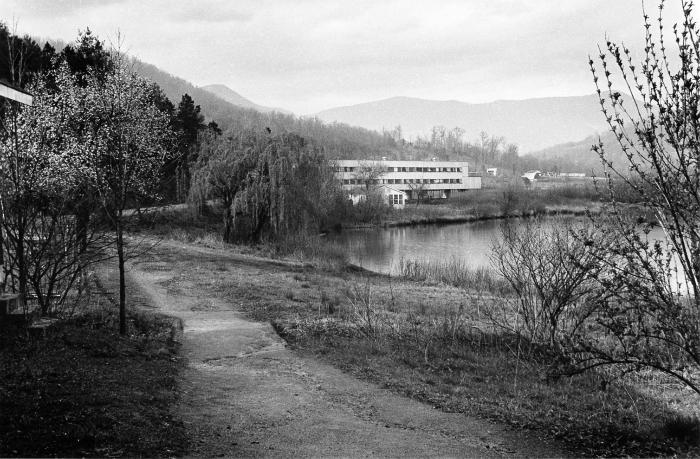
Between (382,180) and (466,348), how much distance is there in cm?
9006

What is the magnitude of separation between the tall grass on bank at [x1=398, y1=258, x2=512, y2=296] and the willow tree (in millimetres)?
6363

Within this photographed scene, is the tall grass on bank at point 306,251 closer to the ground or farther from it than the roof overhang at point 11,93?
closer to the ground

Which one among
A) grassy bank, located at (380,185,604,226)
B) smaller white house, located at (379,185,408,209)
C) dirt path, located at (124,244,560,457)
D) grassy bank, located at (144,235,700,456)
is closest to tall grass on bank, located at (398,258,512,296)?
grassy bank, located at (144,235,700,456)

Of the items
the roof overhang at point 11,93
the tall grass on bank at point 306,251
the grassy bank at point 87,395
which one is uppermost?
the roof overhang at point 11,93

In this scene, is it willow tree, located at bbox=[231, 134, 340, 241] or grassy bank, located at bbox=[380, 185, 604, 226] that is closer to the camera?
willow tree, located at bbox=[231, 134, 340, 241]

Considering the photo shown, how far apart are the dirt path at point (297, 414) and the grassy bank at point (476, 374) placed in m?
0.49

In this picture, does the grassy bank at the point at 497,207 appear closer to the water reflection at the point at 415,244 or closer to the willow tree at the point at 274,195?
the water reflection at the point at 415,244

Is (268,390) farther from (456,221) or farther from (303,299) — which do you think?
(456,221)

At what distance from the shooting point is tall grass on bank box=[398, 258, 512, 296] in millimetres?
22594

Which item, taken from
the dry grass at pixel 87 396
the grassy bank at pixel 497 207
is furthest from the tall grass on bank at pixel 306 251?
the grassy bank at pixel 497 207

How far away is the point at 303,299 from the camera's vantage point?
1627cm

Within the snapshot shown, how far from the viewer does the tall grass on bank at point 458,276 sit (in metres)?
22.6

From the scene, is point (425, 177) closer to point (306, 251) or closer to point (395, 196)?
point (395, 196)

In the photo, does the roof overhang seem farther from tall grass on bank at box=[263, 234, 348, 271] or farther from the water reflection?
the water reflection
